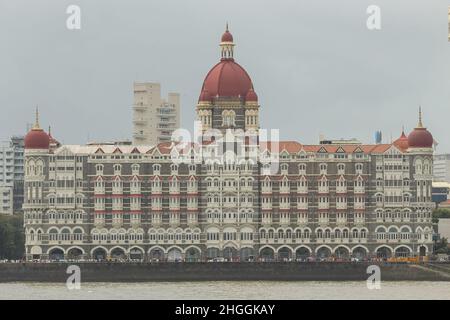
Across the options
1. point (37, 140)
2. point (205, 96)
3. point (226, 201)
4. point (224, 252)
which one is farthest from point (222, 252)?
point (37, 140)

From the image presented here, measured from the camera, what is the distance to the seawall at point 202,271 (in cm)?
17638

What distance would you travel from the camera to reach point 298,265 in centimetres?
17875

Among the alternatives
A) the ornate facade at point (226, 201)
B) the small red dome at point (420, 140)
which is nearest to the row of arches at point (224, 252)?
the ornate facade at point (226, 201)

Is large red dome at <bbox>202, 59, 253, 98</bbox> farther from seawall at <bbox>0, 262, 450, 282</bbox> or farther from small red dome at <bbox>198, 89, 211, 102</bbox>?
seawall at <bbox>0, 262, 450, 282</bbox>

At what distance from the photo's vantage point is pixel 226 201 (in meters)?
192

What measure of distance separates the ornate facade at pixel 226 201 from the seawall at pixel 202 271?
11.2 m

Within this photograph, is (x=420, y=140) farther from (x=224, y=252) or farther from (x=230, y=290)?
(x=230, y=290)

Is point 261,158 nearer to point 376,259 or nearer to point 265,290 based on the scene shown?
point 376,259

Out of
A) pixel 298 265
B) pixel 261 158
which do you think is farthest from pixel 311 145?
pixel 298 265

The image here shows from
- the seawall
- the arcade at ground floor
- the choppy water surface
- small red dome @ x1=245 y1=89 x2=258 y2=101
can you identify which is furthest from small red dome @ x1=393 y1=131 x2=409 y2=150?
the choppy water surface

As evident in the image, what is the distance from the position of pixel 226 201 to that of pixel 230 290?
37684mm

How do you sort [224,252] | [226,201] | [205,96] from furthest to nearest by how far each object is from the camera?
[205,96], [226,201], [224,252]

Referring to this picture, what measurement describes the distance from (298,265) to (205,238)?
15.8 meters

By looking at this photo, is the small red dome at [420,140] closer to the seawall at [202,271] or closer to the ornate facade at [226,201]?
the ornate facade at [226,201]
